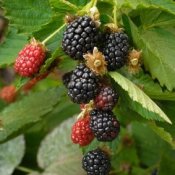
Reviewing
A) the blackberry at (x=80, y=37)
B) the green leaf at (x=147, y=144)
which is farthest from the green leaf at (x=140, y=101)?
the green leaf at (x=147, y=144)

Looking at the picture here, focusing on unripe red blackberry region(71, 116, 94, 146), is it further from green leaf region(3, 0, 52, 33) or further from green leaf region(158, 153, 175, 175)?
green leaf region(158, 153, 175, 175)

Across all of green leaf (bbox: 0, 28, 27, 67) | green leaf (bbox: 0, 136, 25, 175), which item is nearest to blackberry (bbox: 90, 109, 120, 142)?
green leaf (bbox: 0, 28, 27, 67)

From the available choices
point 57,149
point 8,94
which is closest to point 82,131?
point 57,149

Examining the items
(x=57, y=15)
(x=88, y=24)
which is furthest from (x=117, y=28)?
(x=57, y=15)

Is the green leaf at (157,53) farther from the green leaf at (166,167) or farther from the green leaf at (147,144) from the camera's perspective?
the green leaf at (147,144)

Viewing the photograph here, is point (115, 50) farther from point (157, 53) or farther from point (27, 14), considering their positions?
point (27, 14)
